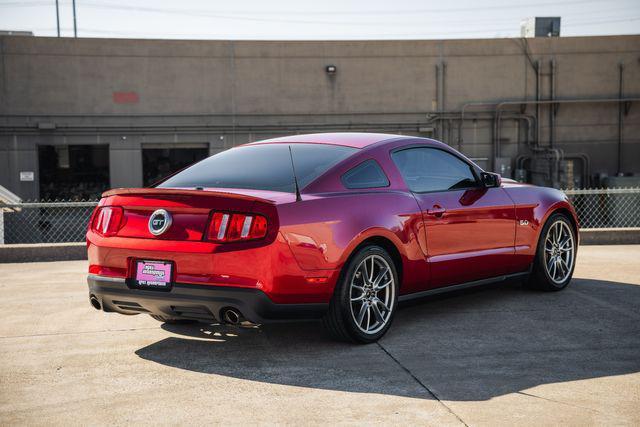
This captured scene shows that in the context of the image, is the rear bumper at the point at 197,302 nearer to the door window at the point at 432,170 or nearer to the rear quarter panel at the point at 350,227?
the rear quarter panel at the point at 350,227

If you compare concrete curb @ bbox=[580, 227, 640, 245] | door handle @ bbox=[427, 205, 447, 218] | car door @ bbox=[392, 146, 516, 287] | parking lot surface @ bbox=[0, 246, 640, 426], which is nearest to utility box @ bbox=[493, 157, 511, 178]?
concrete curb @ bbox=[580, 227, 640, 245]

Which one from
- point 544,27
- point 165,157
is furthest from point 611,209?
point 165,157

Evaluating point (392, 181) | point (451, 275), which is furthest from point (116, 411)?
point (451, 275)

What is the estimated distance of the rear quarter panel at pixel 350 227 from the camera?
466 centimetres

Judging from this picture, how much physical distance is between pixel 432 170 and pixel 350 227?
135cm

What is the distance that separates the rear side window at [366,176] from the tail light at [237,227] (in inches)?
32.5

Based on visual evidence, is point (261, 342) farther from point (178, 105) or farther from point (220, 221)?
point (178, 105)

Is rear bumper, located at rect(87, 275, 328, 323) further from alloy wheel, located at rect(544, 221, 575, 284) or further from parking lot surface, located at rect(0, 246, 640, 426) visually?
alloy wheel, located at rect(544, 221, 575, 284)

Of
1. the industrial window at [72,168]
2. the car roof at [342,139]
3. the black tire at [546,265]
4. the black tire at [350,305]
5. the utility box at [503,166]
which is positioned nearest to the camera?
the black tire at [350,305]

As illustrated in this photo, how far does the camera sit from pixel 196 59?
25312 mm

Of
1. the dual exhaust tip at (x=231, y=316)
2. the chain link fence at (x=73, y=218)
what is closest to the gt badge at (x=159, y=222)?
the dual exhaust tip at (x=231, y=316)

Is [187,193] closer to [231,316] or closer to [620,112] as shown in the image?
[231,316]

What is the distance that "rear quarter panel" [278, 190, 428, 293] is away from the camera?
4656 millimetres

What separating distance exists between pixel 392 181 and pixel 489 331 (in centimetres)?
131
